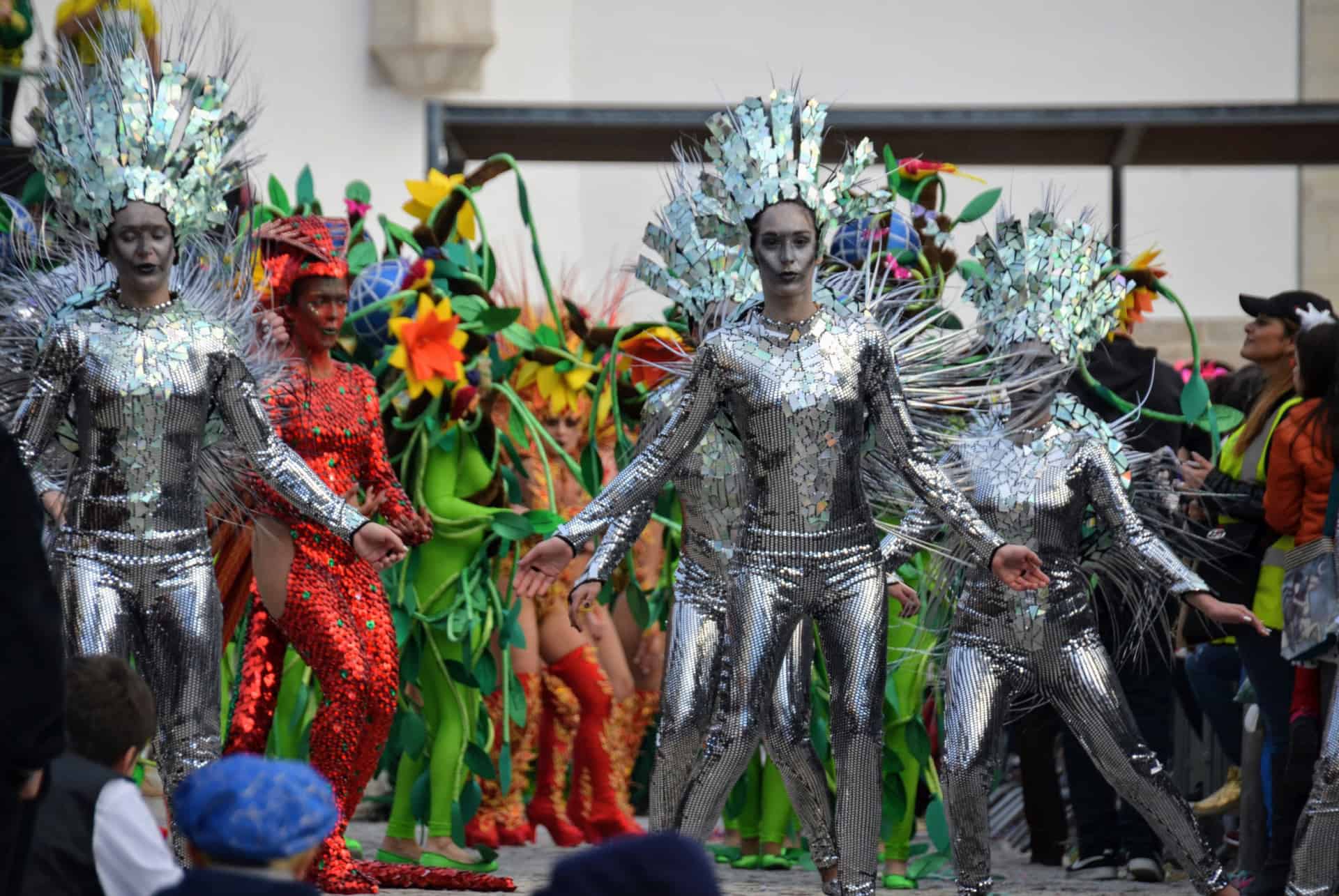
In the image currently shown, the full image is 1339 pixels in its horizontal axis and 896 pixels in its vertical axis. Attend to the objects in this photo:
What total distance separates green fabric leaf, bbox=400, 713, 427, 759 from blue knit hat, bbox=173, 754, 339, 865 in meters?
3.50

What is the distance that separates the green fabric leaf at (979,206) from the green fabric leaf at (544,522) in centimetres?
158

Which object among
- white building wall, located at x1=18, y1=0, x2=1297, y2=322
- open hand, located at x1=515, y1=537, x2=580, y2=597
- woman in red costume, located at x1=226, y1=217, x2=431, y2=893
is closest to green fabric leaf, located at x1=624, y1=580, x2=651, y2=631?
woman in red costume, located at x1=226, y1=217, x2=431, y2=893

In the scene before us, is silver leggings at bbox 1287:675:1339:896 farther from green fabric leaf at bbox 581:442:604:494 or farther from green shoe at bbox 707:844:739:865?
green fabric leaf at bbox 581:442:604:494

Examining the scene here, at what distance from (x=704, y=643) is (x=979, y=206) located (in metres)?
2.30

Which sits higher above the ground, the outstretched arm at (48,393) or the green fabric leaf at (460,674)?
the outstretched arm at (48,393)

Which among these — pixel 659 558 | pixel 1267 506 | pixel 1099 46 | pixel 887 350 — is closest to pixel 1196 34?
pixel 1099 46

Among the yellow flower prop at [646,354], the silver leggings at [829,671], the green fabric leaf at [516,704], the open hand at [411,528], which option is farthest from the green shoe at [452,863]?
the silver leggings at [829,671]

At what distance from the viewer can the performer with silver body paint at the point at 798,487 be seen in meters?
4.88

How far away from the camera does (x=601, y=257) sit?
14422mm

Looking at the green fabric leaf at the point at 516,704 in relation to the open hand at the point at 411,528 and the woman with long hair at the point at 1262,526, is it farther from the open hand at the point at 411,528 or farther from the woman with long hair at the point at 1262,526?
the woman with long hair at the point at 1262,526

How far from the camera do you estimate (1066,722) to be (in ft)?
17.5

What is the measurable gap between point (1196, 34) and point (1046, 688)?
34.0 feet

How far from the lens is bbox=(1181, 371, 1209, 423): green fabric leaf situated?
6496 millimetres

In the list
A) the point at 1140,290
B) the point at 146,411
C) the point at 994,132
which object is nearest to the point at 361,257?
the point at 146,411
